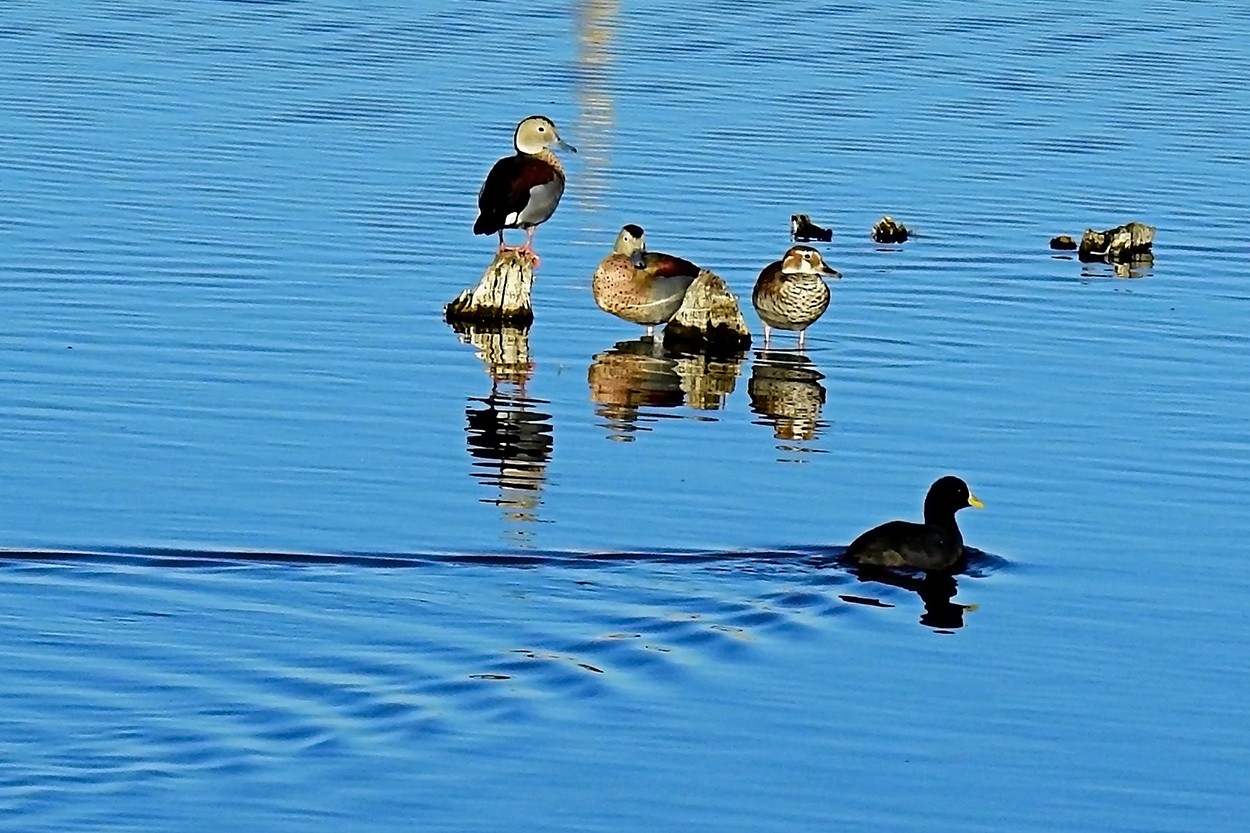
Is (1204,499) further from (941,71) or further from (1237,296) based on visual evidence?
(941,71)

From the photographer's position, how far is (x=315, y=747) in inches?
403

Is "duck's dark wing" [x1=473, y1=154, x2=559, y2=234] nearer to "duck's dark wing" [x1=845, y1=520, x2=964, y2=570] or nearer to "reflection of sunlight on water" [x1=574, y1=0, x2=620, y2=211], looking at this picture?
"reflection of sunlight on water" [x1=574, y1=0, x2=620, y2=211]

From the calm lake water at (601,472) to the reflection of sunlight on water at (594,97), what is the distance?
0.10 metres

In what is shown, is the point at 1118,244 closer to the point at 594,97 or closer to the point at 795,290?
the point at 795,290

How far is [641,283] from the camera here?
64.4ft

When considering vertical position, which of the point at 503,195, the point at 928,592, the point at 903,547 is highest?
the point at 503,195

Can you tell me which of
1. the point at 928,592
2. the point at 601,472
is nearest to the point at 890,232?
the point at 601,472

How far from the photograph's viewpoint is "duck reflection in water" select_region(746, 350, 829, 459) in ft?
54.2

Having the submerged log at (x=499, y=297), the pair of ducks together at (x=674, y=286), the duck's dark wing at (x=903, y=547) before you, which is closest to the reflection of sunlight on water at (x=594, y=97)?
the pair of ducks together at (x=674, y=286)

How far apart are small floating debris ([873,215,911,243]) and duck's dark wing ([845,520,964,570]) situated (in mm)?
9218

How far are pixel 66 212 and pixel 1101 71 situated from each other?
1560 centimetres

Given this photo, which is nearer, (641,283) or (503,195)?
(641,283)

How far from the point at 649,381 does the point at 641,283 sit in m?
1.45

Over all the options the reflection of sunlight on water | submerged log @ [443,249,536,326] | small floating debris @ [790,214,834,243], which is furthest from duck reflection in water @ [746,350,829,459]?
the reflection of sunlight on water
